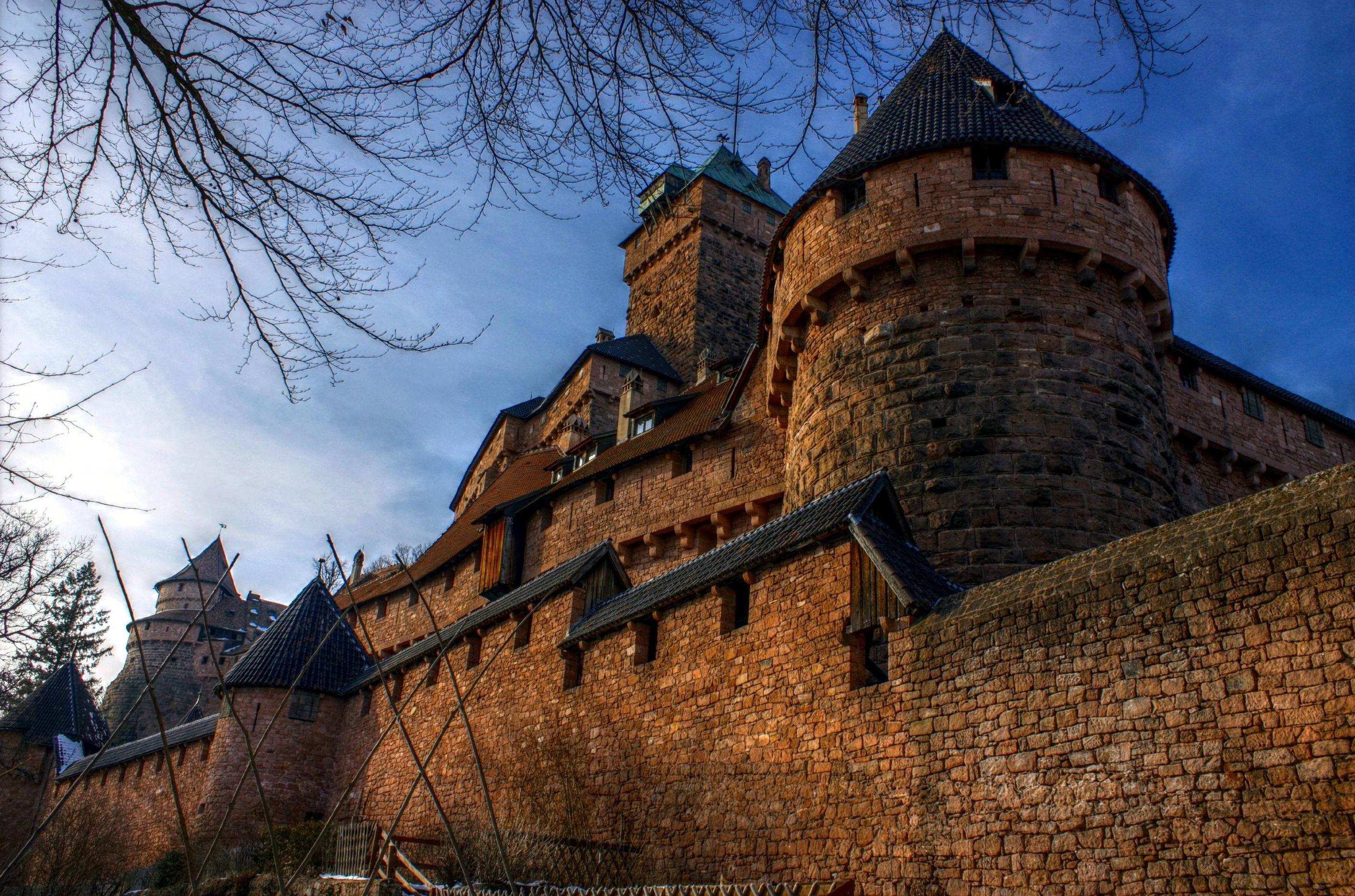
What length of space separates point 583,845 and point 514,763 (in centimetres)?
285

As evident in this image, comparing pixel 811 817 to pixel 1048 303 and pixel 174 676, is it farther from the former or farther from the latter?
pixel 174 676

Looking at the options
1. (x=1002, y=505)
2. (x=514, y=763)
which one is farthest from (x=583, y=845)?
(x=1002, y=505)

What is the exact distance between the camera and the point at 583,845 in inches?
392

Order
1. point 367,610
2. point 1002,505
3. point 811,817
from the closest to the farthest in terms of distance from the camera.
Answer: point 811,817
point 1002,505
point 367,610

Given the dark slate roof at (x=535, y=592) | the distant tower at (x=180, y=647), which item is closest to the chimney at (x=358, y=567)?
the distant tower at (x=180, y=647)

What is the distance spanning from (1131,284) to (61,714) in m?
31.1

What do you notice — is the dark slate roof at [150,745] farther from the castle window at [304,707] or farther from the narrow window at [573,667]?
the narrow window at [573,667]

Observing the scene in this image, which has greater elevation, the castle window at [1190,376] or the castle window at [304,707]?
the castle window at [1190,376]

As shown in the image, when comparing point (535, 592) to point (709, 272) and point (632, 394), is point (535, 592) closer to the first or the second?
point (632, 394)

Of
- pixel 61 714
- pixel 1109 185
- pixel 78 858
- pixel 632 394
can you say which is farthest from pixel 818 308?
pixel 61 714

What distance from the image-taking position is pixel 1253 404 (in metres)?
17.7

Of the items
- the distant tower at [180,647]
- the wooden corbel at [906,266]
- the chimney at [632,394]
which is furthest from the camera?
the distant tower at [180,647]

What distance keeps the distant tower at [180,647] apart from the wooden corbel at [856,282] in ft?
107

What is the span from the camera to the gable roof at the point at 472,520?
1067 inches
